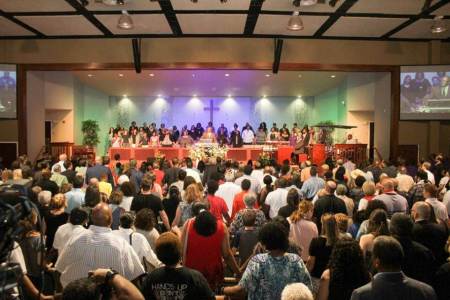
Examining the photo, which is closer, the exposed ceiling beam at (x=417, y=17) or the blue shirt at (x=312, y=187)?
the blue shirt at (x=312, y=187)

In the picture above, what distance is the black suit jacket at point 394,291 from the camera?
2.92 metres

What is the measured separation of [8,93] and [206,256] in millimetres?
11879

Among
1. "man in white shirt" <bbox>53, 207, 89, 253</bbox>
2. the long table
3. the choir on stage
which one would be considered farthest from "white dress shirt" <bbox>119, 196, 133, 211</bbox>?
the choir on stage

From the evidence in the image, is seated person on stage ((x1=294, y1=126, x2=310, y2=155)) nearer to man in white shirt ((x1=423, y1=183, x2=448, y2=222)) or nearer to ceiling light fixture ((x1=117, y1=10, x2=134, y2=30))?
ceiling light fixture ((x1=117, y1=10, x2=134, y2=30))

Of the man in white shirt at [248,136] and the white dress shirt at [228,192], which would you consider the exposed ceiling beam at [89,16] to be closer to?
the white dress shirt at [228,192]

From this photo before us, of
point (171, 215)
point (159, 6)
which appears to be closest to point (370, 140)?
point (159, 6)

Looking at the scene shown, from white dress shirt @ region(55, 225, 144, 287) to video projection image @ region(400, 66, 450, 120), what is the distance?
1248cm

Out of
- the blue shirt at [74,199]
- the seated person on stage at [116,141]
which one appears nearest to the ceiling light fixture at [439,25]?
the blue shirt at [74,199]

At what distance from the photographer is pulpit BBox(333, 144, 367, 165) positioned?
16.1 m

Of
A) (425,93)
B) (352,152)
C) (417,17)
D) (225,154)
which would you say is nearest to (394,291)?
(417,17)

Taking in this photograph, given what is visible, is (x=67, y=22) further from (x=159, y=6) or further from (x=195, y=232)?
(x=195, y=232)

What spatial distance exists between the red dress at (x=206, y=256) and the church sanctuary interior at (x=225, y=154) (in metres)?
0.01

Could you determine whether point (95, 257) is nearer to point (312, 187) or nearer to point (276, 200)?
point (276, 200)

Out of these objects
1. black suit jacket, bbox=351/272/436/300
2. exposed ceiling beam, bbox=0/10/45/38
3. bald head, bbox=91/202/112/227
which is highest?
exposed ceiling beam, bbox=0/10/45/38
